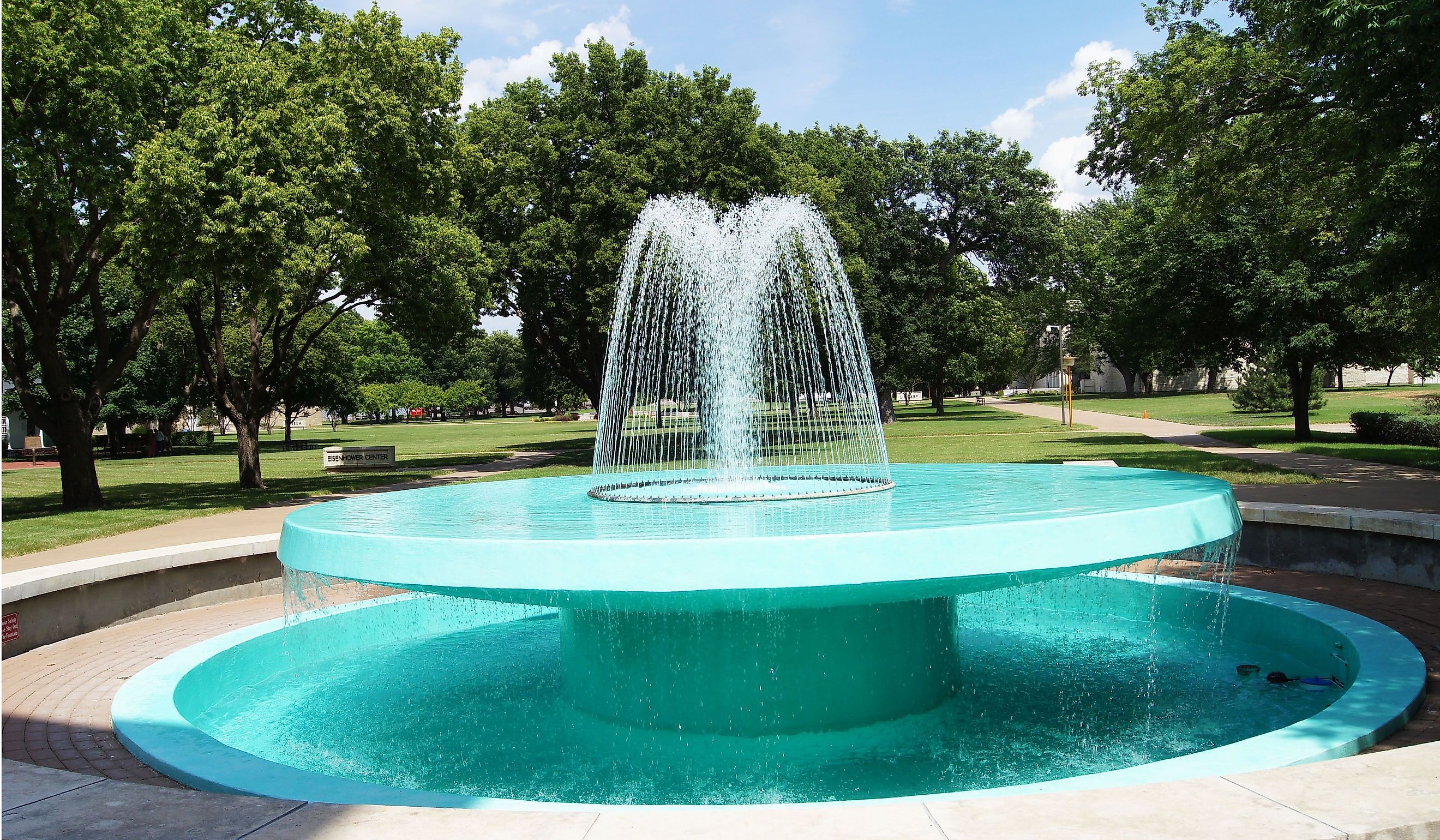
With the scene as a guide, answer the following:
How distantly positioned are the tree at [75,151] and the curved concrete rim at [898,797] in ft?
42.0

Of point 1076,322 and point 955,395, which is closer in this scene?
point 1076,322

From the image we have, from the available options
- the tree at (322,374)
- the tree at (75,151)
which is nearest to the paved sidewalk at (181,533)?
the tree at (75,151)

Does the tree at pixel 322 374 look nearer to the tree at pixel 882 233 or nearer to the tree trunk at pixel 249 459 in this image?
the tree trunk at pixel 249 459

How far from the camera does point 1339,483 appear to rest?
53.7ft

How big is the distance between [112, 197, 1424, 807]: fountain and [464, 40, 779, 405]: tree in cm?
2001

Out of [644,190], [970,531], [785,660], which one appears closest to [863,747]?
[785,660]

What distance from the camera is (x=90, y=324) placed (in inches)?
1694

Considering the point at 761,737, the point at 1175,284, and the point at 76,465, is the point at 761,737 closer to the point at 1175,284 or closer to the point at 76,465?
the point at 76,465

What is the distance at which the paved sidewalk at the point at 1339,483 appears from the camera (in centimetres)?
1327

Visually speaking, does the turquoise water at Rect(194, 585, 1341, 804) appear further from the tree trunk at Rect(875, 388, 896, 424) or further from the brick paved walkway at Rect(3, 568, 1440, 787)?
the tree trunk at Rect(875, 388, 896, 424)

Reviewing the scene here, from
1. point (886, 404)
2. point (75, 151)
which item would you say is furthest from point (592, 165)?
point (886, 404)

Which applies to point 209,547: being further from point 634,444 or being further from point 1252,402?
point 1252,402

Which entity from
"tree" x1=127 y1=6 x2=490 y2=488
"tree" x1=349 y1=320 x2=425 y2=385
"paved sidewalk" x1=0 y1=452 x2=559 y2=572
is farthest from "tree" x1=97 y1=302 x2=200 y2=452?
"tree" x1=349 y1=320 x2=425 y2=385

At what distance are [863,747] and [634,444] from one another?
30.7 meters
